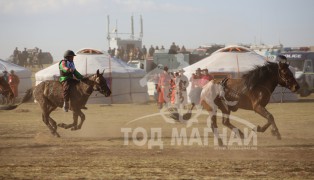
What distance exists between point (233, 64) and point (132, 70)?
234 inches

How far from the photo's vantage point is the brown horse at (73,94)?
15.5 m

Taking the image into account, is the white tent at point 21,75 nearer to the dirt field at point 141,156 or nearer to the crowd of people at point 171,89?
the crowd of people at point 171,89

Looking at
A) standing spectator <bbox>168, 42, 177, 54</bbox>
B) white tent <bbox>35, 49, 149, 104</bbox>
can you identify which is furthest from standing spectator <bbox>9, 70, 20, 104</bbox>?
Answer: standing spectator <bbox>168, 42, 177, 54</bbox>

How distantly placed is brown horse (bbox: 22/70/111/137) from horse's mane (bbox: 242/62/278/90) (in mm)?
3896

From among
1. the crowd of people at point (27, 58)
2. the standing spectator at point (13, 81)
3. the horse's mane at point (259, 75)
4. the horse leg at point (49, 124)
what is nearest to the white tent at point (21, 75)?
the standing spectator at point (13, 81)

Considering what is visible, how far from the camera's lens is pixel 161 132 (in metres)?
16.6

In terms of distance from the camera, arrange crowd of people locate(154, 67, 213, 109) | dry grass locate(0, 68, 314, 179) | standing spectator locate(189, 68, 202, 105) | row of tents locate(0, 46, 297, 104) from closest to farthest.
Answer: dry grass locate(0, 68, 314, 179), standing spectator locate(189, 68, 202, 105), crowd of people locate(154, 67, 213, 109), row of tents locate(0, 46, 297, 104)

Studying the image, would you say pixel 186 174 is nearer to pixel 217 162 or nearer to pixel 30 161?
pixel 217 162

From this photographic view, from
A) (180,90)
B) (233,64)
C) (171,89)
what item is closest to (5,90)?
(171,89)

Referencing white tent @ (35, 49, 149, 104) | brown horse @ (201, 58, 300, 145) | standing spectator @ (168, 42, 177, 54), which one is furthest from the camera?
standing spectator @ (168, 42, 177, 54)

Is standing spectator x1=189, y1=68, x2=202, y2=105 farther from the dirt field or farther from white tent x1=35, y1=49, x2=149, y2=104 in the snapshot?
white tent x1=35, y1=49, x2=149, y2=104

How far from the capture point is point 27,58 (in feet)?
188

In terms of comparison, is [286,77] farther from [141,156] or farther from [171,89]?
[171,89]

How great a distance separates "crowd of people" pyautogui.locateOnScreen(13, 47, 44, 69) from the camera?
183ft
